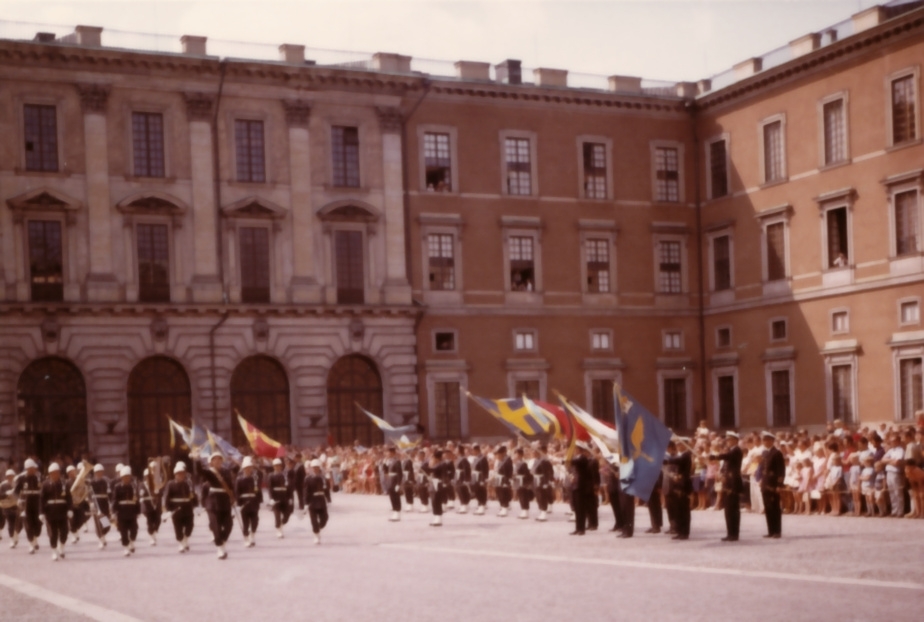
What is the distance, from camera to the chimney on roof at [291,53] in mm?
48781

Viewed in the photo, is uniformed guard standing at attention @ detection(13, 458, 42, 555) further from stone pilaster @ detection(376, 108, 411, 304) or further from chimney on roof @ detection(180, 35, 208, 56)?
chimney on roof @ detection(180, 35, 208, 56)

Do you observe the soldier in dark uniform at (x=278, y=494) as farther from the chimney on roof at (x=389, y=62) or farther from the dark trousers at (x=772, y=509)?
the chimney on roof at (x=389, y=62)

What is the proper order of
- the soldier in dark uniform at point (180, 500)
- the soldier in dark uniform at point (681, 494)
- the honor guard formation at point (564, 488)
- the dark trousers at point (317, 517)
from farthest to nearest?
the dark trousers at point (317, 517) < the soldier in dark uniform at point (180, 500) < the honor guard formation at point (564, 488) < the soldier in dark uniform at point (681, 494)

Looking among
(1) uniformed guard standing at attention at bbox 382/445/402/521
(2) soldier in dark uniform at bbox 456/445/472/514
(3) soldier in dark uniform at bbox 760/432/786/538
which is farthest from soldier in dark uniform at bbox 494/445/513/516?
(3) soldier in dark uniform at bbox 760/432/786/538

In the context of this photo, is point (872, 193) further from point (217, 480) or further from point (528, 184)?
point (217, 480)

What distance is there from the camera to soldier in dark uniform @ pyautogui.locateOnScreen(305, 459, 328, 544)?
1052 inches

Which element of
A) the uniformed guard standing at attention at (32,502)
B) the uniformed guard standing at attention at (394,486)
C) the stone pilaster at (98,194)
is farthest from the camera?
the stone pilaster at (98,194)

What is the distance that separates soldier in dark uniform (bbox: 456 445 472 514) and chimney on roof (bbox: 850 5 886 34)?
2039 cm

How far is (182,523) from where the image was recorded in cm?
2602

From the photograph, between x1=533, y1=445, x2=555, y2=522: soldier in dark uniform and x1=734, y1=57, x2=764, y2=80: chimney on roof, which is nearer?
x1=533, y1=445, x2=555, y2=522: soldier in dark uniform

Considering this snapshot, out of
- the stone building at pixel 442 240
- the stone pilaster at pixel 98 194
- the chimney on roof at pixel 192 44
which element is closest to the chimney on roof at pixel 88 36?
the stone building at pixel 442 240

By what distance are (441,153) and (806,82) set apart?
43.1 ft

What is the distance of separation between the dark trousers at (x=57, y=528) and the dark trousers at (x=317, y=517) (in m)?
4.69

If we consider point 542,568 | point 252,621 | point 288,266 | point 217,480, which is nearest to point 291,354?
point 288,266
